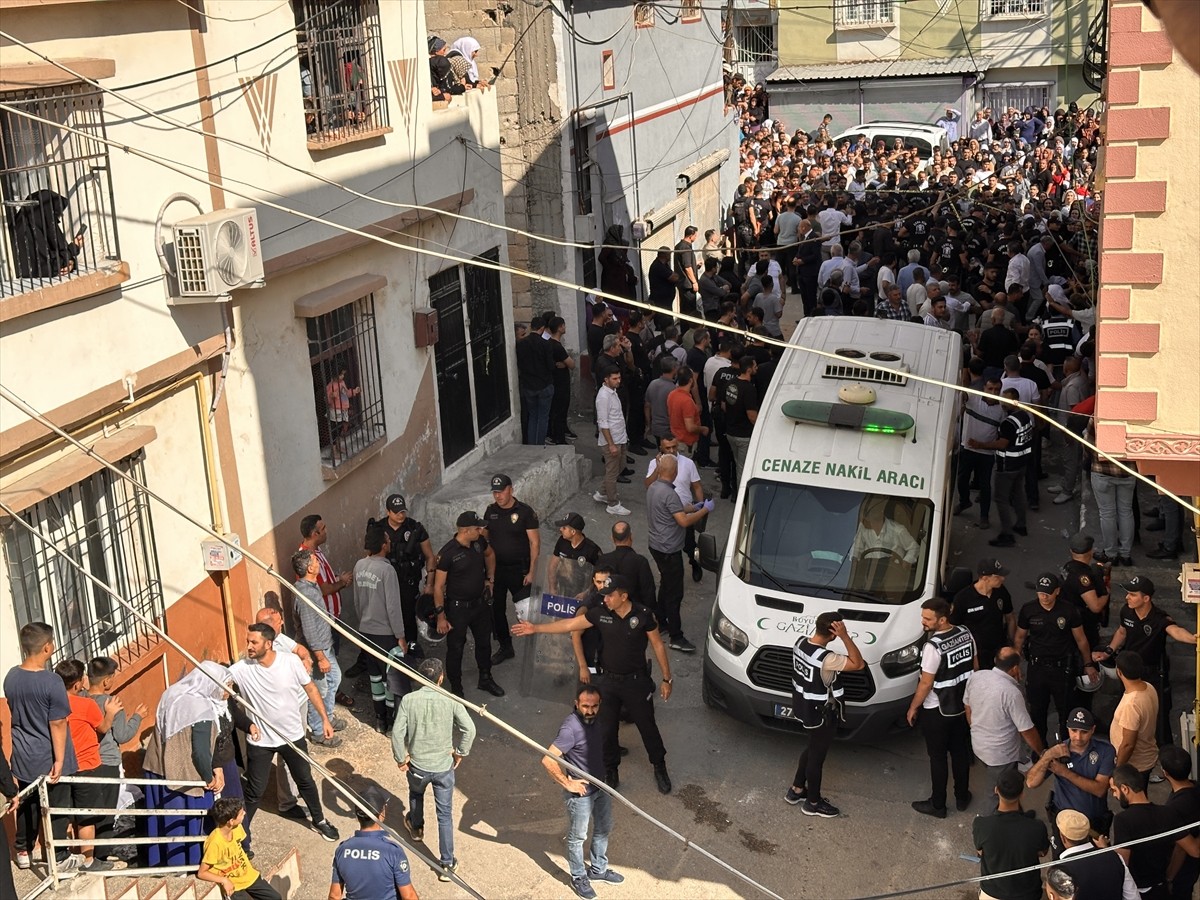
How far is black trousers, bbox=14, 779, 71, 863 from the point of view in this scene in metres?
7.80

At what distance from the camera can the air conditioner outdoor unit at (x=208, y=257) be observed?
943 cm

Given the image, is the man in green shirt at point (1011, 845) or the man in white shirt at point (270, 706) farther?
the man in white shirt at point (270, 706)

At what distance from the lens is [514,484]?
46.3 ft

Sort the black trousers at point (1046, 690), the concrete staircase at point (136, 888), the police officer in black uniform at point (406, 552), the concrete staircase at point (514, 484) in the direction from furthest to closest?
the concrete staircase at point (514, 484), the police officer in black uniform at point (406, 552), the black trousers at point (1046, 690), the concrete staircase at point (136, 888)

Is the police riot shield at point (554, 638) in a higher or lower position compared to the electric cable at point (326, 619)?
lower

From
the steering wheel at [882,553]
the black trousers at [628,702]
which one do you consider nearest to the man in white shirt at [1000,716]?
the steering wheel at [882,553]

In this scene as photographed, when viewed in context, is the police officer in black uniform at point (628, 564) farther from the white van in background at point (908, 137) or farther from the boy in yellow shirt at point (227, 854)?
the white van in background at point (908, 137)

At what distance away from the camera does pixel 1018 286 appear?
57.2ft

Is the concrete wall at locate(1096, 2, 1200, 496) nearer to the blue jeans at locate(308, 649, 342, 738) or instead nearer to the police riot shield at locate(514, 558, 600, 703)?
the police riot shield at locate(514, 558, 600, 703)

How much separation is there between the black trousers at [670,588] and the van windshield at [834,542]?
1.02m

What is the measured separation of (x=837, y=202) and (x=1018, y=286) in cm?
856

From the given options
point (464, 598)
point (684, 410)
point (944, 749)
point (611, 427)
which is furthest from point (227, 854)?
point (684, 410)

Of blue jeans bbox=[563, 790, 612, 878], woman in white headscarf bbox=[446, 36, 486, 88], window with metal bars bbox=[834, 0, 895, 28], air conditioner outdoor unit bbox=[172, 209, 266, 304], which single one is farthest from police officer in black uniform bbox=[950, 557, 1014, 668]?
window with metal bars bbox=[834, 0, 895, 28]

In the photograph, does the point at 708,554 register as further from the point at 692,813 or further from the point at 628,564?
the point at 692,813
